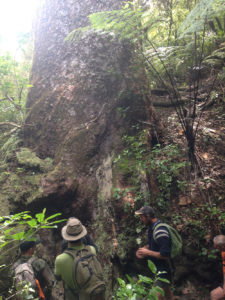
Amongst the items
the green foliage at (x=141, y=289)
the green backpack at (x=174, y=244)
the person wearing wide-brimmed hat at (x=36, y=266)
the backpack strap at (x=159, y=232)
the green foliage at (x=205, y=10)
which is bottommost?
the person wearing wide-brimmed hat at (x=36, y=266)

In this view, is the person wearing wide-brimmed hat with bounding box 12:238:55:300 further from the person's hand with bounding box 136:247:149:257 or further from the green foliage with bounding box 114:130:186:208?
the green foliage with bounding box 114:130:186:208

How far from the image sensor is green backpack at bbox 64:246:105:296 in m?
3.05

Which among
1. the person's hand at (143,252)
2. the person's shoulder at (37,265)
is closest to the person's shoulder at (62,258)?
the person's shoulder at (37,265)

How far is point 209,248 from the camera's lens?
146 inches

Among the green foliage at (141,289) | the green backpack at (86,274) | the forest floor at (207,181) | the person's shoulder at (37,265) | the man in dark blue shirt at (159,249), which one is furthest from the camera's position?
the forest floor at (207,181)

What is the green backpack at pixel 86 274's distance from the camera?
305cm

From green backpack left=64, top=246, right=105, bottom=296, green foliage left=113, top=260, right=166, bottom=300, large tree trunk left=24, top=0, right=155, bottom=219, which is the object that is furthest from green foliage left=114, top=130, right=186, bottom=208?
green foliage left=113, top=260, right=166, bottom=300

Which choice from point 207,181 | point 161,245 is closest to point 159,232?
point 161,245

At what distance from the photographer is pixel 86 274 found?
3061 millimetres

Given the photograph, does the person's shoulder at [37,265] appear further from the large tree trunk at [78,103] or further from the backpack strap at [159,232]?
the backpack strap at [159,232]

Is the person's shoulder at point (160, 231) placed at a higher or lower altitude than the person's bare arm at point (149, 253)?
higher

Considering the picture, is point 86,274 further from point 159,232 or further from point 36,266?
point 159,232

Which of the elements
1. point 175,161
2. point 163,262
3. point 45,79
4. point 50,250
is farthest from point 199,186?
point 45,79

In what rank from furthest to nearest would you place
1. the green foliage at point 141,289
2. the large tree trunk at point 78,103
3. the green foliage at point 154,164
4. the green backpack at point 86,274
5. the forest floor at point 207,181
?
the large tree trunk at point 78,103 < the green foliage at point 154,164 < the forest floor at point 207,181 < the green backpack at point 86,274 < the green foliage at point 141,289
